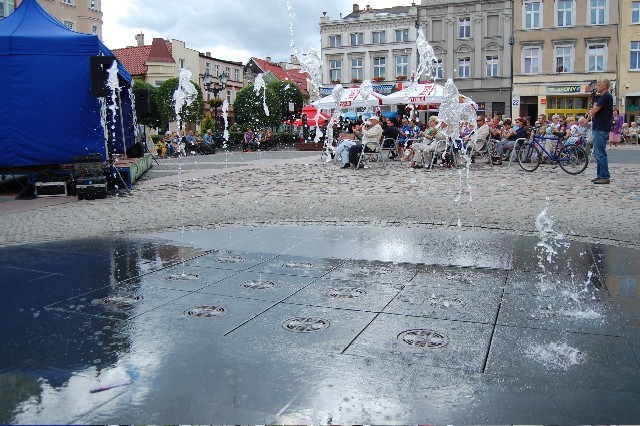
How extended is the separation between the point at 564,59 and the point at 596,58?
236 centimetres

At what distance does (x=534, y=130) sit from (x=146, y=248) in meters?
16.5

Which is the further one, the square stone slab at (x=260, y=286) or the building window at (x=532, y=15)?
the building window at (x=532, y=15)

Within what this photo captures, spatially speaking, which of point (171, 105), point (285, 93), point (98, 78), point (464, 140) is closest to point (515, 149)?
point (464, 140)

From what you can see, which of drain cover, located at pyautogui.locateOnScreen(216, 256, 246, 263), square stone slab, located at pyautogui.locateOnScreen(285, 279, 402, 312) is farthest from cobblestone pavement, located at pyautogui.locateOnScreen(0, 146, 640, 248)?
square stone slab, located at pyautogui.locateOnScreen(285, 279, 402, 312)

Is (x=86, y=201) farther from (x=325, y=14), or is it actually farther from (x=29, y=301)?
(x=325, y=14)

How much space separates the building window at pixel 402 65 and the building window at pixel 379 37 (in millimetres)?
2368

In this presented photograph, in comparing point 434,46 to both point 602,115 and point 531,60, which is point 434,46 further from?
point 602,115

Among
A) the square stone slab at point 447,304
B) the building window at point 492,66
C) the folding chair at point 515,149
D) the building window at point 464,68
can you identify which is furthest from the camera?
the building window at point 464,68

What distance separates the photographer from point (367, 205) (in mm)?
10211

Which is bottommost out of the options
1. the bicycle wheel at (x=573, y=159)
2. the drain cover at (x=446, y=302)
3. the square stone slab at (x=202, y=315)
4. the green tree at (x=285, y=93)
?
the drain cover at (x=446, y=302)

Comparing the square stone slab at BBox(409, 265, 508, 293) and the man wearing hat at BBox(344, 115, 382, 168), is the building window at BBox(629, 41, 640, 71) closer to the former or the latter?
the man wearing hat at BBox(344, 115, 382, 168)

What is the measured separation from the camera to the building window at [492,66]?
53500 mm

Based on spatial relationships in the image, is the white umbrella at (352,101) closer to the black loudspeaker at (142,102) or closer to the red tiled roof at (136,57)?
the black loudspeaker at (142,102)

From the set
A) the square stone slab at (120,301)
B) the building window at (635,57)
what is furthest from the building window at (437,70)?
the square stone slab at (120,301)
